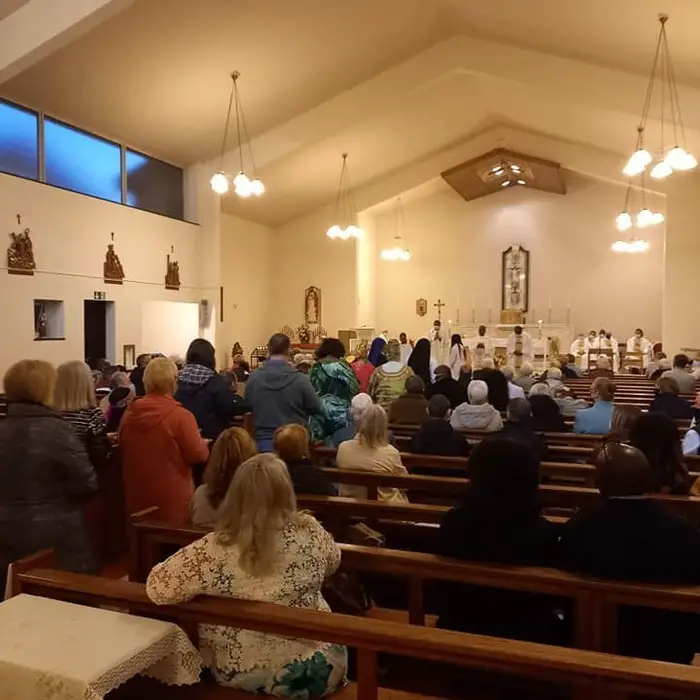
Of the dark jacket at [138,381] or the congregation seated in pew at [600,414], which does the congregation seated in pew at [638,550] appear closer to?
the congregation seated in pew at [600,414]

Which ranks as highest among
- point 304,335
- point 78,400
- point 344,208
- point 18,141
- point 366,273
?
point 344,208

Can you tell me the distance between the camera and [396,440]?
5.17 meters

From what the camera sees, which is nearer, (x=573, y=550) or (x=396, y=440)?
(x=573, y=550)

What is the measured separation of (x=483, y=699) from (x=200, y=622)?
0.87m

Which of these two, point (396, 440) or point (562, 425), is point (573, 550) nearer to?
point (396, 440)

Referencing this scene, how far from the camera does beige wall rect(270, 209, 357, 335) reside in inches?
620

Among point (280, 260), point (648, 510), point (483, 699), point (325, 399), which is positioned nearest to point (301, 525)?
point (483, 699)

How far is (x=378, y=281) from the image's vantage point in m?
17.7

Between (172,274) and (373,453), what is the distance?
842 cm

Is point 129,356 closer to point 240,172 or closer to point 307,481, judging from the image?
point 240,172

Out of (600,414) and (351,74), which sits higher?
(351,74)

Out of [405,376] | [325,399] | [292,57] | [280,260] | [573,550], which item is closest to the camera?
[573,550]

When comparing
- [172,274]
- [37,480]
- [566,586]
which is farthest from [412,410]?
[172,274]

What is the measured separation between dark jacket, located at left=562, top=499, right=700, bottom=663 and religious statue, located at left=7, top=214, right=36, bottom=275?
756cm
